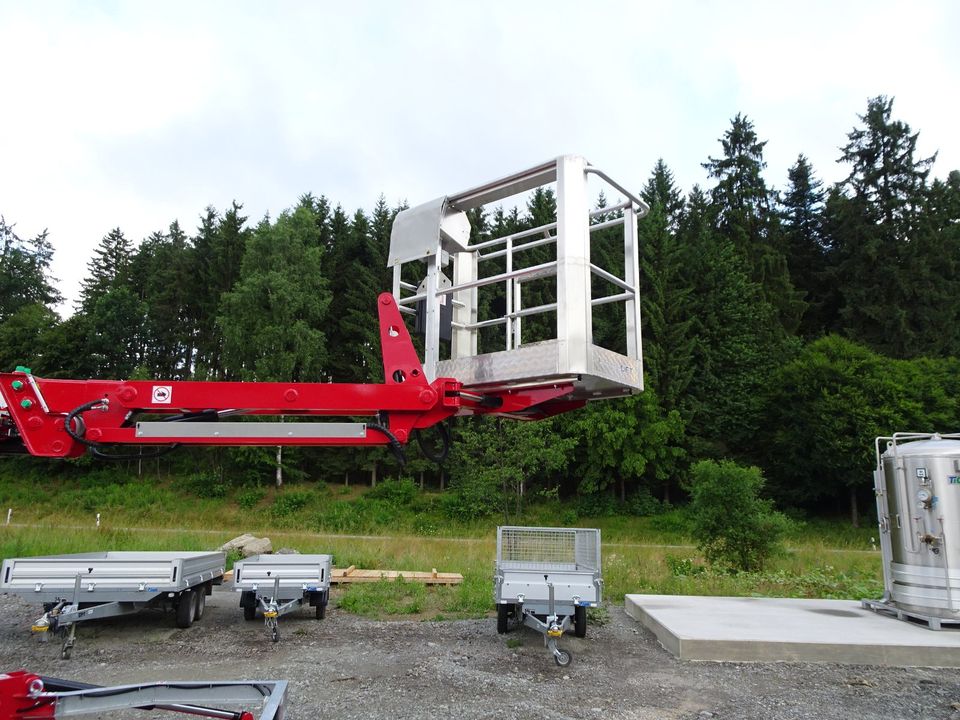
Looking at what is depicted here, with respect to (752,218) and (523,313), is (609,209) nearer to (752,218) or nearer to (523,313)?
(523,313)

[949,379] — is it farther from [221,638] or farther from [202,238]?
[202,238]

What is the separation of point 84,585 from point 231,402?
12.2ft

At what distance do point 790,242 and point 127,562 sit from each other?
1936 inches

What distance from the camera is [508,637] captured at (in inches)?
332

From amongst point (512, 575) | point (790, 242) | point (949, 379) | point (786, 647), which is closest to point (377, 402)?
point (512, 575)

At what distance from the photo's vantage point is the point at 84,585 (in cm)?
781

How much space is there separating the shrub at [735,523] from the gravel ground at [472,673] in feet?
21.7

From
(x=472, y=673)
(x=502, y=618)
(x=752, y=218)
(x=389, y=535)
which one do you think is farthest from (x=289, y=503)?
(x=752, y=218)

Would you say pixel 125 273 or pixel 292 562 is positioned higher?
pixel 125 273

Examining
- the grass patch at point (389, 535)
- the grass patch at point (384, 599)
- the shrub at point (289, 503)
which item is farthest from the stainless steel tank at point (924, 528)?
the shrub at point (289, 503)

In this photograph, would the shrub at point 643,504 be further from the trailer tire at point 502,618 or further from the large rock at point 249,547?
the trailer tire at point 502,618

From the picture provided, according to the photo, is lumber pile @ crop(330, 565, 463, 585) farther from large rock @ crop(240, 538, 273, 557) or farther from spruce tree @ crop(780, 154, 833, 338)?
spruce tree @ crop(780, 154, 833, 338)

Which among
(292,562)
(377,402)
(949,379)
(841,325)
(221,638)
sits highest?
(841,325)

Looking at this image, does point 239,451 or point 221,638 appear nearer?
point 221,638
